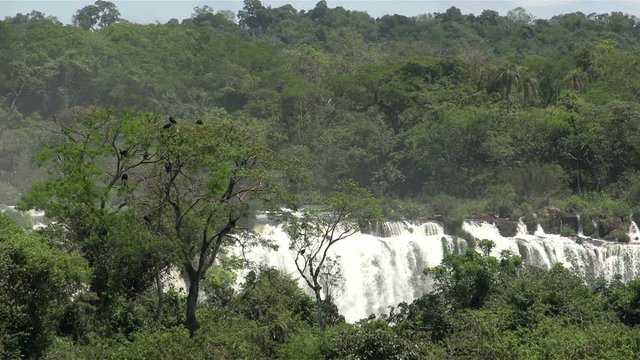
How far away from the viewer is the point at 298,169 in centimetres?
2205

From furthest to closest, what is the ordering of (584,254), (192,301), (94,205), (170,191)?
1. (584,254)
2. (94,205)
3. (170,191)
4. (192,301)

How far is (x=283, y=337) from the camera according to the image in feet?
71.2

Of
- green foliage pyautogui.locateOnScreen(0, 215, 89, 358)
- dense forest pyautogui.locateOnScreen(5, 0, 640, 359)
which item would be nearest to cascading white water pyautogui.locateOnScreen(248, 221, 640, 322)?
dense forest pyautogui.locateOnScreen(5, 0, 640, 359)

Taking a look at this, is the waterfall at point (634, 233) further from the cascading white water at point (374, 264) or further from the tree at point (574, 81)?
the tree at point (574, 81)

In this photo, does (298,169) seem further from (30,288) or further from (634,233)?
(634,233)

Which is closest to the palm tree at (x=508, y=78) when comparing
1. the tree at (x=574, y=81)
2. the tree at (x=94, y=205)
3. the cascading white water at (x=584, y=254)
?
the tree at (x=574, y=81)

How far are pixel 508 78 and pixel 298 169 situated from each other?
3315cm

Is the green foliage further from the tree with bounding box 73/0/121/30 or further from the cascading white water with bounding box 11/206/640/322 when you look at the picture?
the tree with bounding box 73/0/121/30

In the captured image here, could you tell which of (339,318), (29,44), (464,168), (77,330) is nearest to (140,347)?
(77,330)

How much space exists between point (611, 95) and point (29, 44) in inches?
1230

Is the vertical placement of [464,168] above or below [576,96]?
below

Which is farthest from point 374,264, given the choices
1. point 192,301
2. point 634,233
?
point 192,301

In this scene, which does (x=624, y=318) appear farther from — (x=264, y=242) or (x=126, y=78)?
(x=126, y=78)

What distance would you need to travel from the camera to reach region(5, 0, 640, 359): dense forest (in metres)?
20.3
